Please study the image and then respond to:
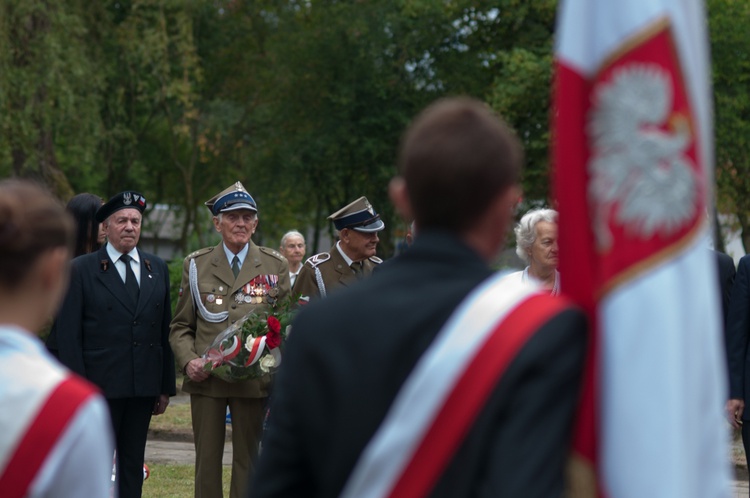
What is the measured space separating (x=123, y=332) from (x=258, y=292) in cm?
101

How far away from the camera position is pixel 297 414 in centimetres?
254

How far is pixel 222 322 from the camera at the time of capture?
8.77 m

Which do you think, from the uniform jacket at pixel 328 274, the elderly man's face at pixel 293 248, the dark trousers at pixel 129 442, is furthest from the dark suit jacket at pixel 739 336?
the elderly man's face at pixel 293 248

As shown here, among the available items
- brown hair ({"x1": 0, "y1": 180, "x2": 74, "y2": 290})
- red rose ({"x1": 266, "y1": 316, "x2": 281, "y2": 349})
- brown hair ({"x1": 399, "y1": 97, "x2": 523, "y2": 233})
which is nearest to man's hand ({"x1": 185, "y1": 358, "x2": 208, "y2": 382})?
red rose ({"x1": 266, "y1": 316, "x2": 281, "y2": 349})

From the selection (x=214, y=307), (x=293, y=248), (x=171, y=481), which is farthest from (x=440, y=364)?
(x=293, y=248)

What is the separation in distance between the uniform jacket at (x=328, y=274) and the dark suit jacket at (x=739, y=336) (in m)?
2.47

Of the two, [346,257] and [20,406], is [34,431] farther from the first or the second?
[346,257]

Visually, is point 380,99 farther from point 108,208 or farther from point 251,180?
point 108,208

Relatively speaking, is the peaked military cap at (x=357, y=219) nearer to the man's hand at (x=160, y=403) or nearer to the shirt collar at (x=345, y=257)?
the shirt collar at (x=345, y=257)

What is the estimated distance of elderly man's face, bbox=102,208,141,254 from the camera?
334 inches

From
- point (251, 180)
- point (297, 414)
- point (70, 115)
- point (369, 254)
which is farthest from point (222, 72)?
point (297, 414)

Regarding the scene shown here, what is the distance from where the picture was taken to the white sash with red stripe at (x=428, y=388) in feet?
7.82

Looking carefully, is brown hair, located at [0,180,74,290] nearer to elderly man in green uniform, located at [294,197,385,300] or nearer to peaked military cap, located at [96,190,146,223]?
peaked military cap, located at [96,190,146,223]

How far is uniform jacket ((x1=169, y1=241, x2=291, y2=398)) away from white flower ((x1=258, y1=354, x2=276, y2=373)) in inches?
9.5
